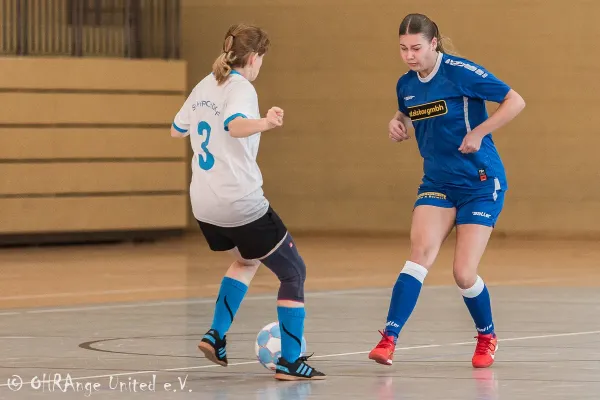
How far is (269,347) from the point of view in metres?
6.42

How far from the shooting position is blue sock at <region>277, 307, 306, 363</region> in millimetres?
6195

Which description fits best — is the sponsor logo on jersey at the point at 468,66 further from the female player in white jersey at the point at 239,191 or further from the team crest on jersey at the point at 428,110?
the female player in white jersey at the point at 239,191

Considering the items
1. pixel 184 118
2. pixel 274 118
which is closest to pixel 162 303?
pixel 184 118

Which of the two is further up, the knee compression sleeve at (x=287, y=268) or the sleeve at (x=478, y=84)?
the sleeve at (x=478, y=84)

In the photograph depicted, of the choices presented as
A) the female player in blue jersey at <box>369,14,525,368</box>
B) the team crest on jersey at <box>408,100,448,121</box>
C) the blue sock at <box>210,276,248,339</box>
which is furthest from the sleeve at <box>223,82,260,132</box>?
the team crest on jersey at <box>408,100,448,121</box>

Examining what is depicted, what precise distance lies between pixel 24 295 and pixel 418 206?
513 centimetres

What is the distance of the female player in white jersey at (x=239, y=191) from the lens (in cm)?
612

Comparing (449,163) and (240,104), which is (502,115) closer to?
(449,163)

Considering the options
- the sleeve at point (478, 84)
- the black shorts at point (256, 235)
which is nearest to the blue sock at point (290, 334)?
the black shorts at point (256, 235)

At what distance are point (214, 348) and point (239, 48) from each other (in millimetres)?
1424

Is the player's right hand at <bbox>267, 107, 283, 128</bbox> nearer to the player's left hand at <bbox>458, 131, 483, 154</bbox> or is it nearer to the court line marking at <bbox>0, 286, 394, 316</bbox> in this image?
the player's left hand at <bbox>458, 131, 483, 154</bbox>

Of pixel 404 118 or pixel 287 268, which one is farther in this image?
pixel 404 118

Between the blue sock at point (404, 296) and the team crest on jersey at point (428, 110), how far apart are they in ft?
2.50

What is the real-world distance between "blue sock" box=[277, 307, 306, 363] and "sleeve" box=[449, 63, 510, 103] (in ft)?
4.83
